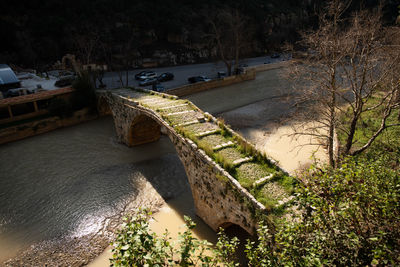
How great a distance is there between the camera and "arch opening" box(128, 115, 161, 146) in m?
19.7

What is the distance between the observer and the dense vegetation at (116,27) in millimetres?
37094

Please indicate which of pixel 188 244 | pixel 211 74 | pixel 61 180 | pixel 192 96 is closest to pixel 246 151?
pixel 188 244

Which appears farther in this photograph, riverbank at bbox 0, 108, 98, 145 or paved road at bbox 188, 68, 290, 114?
paved road at bbox 188, 68, 290, 114

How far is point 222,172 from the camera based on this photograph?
10.5 m

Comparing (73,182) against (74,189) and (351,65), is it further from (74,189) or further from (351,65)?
(351,65)

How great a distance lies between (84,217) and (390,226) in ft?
44.5

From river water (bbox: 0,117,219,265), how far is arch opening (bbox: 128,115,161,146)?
0.53m

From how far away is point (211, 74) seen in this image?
39781 mm

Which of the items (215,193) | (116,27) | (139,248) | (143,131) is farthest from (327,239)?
(116,27)

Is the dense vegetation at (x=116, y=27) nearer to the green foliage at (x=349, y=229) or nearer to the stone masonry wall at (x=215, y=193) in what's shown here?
the stone masonry wall at (x=215, y=193)

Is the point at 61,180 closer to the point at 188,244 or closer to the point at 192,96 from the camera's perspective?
the point at 188,244

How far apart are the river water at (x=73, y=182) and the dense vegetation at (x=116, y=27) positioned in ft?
46.5

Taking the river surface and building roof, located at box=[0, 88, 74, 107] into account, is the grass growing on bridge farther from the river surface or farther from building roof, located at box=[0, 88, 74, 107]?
building roof, located at box=[0, 88, 74, 107]

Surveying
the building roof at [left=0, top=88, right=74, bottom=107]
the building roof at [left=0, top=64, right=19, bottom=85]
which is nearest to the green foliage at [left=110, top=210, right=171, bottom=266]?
the building roof at [left=0, top=88, right=74, bottom=107]
